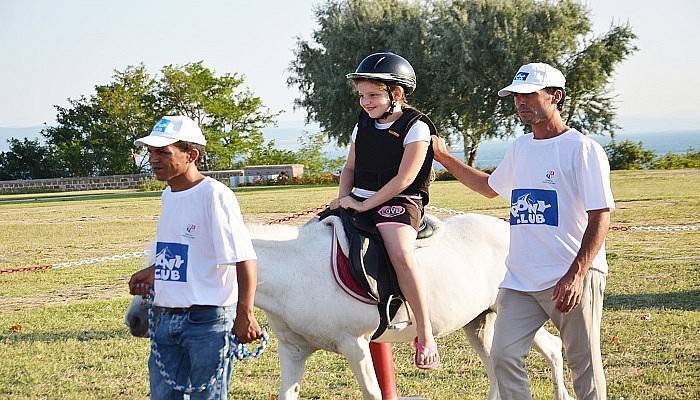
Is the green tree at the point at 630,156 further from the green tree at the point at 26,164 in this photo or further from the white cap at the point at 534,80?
the white cap at the point at 534,80

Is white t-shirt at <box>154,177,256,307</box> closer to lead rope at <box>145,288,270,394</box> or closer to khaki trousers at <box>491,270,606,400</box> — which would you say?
lead rope at <box>145,288,270,394</box>

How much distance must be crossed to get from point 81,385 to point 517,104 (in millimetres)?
4142

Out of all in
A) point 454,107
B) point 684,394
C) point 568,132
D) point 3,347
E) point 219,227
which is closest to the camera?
point 219,227

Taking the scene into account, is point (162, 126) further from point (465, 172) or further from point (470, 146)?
point (470, 146)

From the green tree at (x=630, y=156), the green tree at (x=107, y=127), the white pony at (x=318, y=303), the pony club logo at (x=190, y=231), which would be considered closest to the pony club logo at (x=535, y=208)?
the white pony at (x=318, y=303)

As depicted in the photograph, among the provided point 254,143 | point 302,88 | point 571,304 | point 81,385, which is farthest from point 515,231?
point 254,143

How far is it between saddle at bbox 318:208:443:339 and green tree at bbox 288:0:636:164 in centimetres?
4411

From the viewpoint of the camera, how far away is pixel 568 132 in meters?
4.81

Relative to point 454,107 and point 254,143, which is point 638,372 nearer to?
point 454,107

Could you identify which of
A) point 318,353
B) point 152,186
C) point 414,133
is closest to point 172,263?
point 414,133

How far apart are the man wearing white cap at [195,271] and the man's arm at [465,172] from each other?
1.60 metres

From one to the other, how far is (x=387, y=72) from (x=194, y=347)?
1926 mm

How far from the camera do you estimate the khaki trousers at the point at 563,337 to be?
471 cm

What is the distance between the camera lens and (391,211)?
515 cm
